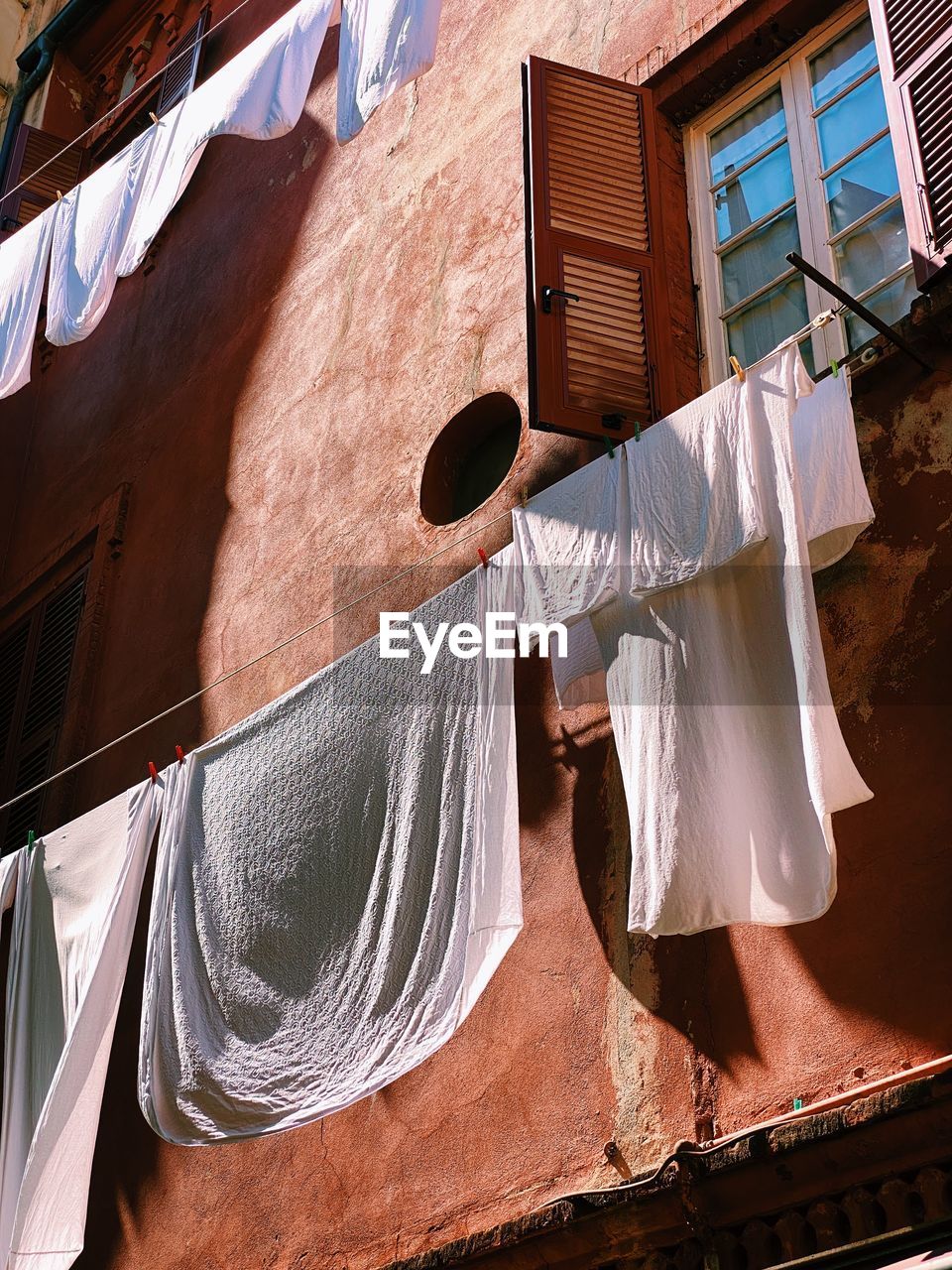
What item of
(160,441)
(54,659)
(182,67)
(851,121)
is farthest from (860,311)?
(182,67)

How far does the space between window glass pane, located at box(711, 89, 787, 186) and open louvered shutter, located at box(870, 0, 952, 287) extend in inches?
30.7

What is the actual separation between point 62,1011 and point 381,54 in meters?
3.57

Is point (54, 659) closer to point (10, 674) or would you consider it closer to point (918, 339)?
point (10, 674)

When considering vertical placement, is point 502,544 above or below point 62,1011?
above

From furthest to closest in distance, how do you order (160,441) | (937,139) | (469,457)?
1. (160,441)
2. (469,457)
3. (937,139)

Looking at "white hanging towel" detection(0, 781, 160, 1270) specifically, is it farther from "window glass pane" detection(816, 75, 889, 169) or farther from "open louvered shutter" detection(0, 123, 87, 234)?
A: "open louvered shutter" detection(0, 123, 87, 234)

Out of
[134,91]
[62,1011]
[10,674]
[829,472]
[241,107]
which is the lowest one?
[62,1011]

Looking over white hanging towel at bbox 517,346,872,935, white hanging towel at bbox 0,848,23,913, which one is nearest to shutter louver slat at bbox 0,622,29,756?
white hanging towel at bbox 0,848,23,913

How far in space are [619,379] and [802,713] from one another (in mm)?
1930

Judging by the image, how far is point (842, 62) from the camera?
19.0 feet

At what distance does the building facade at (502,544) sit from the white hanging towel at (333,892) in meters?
0.54

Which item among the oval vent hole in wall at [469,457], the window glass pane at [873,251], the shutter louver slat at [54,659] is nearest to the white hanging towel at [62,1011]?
the oval vent hole in wall at [469,457]

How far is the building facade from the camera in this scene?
13.0 feet

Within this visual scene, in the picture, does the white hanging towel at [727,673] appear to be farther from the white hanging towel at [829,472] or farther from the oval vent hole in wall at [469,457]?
the oval vent hole in wall at [469,457]
